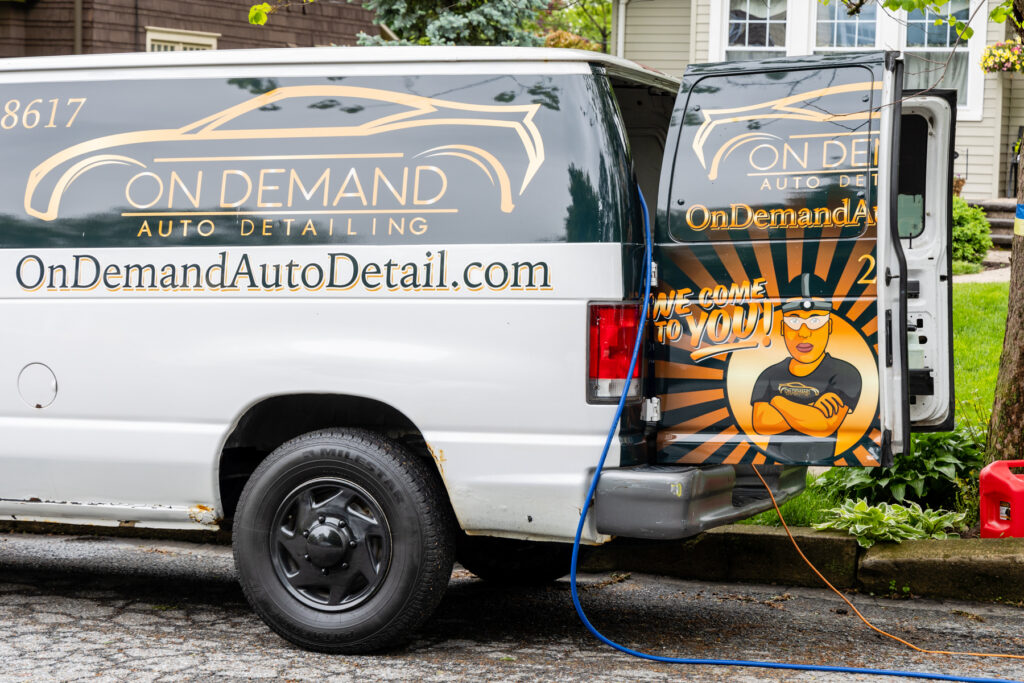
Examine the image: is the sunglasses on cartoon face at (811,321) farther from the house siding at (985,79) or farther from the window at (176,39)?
the window at (176,39)

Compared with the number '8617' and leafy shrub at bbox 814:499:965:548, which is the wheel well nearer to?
the number '8617'

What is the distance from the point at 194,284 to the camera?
4676mm

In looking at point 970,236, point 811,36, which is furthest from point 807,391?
point 811,36

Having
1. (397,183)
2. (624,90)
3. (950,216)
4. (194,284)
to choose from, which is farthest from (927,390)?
(194,284)

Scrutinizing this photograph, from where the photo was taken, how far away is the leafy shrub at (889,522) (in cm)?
585

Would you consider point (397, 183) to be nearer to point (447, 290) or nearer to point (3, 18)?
point (447, 290)

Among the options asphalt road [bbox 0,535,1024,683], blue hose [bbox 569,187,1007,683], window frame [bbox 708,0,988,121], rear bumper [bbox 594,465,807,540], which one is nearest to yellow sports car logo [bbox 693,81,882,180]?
blue hose [bbox 569,187,1007,683]

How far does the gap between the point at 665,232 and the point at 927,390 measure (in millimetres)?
1311

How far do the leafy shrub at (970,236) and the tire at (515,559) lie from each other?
28.2ft

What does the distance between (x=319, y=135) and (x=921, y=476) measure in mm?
3498

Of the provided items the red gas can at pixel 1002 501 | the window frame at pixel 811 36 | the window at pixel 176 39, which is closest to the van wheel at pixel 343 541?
the red gas can at pixel 1002 501

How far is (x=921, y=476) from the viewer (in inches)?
247

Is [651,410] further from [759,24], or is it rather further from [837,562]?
[759,24]

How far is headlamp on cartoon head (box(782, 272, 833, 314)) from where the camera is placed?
4.32m
